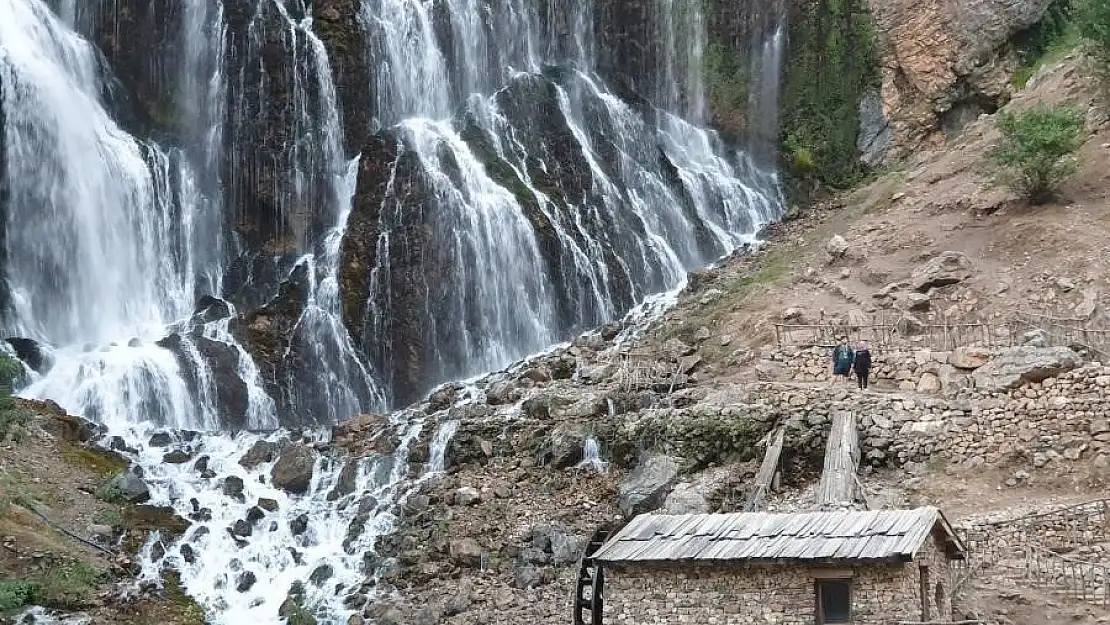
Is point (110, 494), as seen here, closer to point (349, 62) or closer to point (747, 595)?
point (747, 595)

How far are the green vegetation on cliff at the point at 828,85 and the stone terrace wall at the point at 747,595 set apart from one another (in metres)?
25.4

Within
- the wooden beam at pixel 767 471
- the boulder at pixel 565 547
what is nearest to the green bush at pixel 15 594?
the boulder at pixel 565 547

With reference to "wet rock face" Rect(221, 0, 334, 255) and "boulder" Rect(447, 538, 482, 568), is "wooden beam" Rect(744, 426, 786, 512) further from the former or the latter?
"wet rock face" Rect(221, 0, 334, 255)

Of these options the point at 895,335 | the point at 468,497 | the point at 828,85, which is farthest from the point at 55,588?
the point at 828,85

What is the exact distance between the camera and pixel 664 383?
82.1 feet

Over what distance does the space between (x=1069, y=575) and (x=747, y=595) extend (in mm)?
5700

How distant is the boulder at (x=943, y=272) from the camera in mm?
26281

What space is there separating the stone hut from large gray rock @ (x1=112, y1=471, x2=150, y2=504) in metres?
12.4

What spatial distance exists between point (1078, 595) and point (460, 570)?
30.1ft

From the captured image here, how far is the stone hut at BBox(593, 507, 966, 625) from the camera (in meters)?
13.5

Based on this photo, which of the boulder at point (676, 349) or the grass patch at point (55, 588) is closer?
the grass patch at point (55, 588)

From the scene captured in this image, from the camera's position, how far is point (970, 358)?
874 inches

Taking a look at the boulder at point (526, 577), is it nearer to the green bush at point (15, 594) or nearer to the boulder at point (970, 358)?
the green bush at point (15, 594)

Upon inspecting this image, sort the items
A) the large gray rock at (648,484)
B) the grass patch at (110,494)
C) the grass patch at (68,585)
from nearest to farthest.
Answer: the grass patch at (68,585), the large gray rock at (648,484), the grass patch at (110,494)
